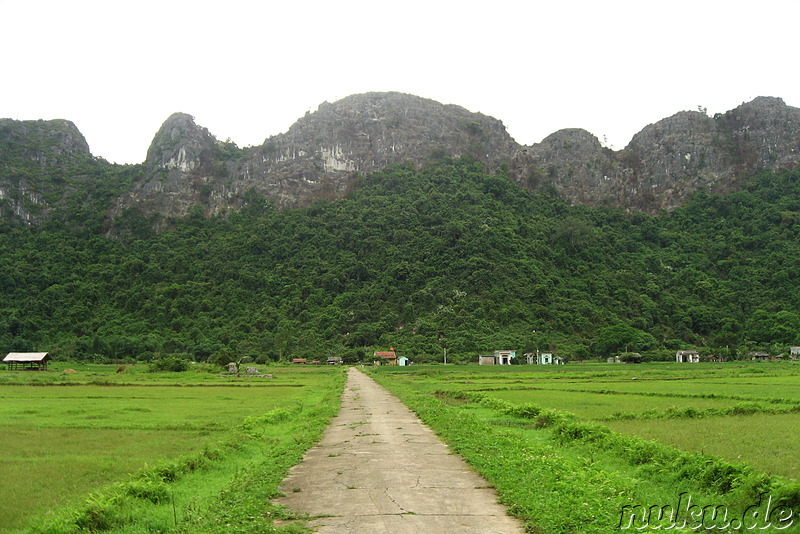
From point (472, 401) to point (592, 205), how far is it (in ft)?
421

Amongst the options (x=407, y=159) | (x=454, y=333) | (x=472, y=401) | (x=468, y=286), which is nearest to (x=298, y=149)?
(x=407, y=159)

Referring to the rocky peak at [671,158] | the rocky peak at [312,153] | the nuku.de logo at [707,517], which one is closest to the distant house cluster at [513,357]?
→ the nuku.de logo at [707,517]

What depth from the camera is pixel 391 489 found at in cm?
1041

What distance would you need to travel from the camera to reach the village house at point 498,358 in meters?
77.9

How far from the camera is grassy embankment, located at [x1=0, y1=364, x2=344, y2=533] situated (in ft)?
28.2

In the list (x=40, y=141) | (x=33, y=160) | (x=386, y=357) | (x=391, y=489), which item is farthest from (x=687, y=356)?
(x=40, y=141)

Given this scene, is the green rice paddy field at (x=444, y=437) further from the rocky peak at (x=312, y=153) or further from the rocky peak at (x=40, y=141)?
the rocky peak at (x=40, y=141)

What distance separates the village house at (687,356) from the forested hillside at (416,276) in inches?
188

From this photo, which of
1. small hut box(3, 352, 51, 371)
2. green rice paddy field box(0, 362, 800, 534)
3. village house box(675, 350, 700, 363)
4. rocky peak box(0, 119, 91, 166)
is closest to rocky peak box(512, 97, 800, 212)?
village house box(675, 350, 700, 363)

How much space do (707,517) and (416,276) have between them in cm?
10124

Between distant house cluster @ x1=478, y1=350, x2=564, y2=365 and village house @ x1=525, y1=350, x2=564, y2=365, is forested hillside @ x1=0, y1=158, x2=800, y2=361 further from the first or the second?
distant house cluster @ x1=478, y1=350, x2=564, y2=365

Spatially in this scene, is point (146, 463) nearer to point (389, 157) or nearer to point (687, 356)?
point (687, 356)

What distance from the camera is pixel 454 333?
88.7m

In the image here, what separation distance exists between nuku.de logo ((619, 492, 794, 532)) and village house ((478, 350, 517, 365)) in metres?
69.7
